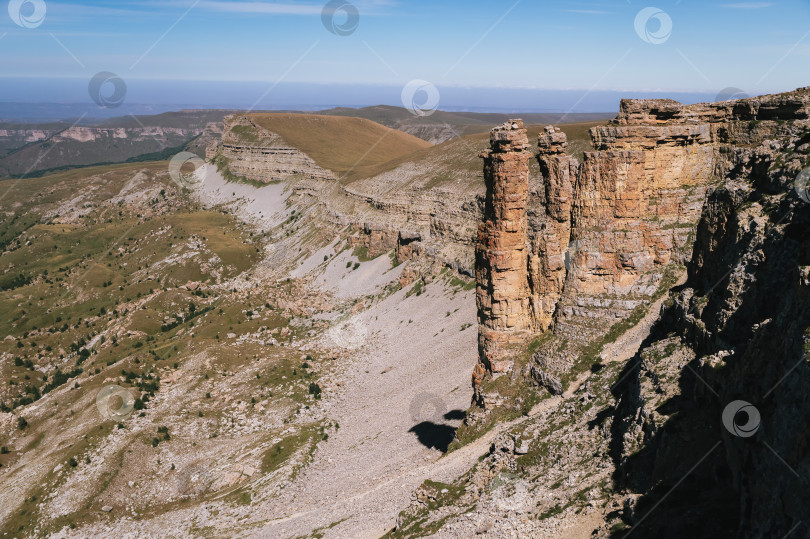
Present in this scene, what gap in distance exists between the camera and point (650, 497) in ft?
54.3

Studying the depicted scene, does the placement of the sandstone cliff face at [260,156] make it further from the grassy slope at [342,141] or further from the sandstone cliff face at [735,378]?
the sandstone cliff face at [735,378]

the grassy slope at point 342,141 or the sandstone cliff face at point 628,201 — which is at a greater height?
the grassy slope at point 342,141

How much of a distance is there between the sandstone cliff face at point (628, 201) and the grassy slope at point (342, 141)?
85.2 m

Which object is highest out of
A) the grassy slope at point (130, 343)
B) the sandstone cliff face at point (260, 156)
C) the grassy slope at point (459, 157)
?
the sandstone cliff face at point (260, 156)

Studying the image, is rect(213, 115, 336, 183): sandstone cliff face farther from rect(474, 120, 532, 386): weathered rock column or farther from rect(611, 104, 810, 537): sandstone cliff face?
rect(611, 104, 810, 537): sandstone cliff face

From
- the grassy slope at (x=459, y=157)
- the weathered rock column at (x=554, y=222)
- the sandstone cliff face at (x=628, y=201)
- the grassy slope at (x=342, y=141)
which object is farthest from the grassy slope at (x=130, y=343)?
the grassy slope at (x=459, y=157)

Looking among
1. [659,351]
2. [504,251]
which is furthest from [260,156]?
[659,351]

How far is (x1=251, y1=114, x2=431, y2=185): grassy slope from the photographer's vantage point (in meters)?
131

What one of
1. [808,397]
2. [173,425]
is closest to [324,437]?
[173,425]

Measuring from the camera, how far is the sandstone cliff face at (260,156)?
130 meters

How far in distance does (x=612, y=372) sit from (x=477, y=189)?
5075 centimetres

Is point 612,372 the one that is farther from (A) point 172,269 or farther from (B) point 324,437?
(A) point 172,269

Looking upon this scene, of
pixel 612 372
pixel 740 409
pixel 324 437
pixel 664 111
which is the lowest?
pixel 324 437

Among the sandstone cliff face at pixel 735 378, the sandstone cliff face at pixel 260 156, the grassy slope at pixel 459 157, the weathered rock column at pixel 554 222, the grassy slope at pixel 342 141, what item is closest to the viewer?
the sandstone cliff face at pixel 735 378
